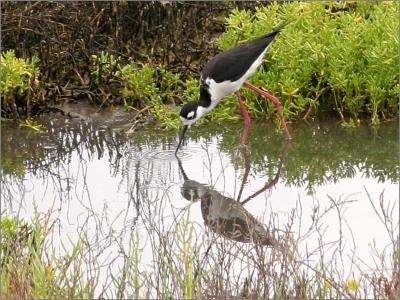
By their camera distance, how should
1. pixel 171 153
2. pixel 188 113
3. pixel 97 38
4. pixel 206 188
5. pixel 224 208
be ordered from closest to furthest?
1. pixel 224 208
2. pixel 206 188
3. pixel 171 153
4. pixel 188 113
5. pixel 97 38

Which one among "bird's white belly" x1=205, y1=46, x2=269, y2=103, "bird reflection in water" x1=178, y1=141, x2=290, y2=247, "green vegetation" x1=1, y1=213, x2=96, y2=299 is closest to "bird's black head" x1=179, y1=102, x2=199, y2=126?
"bird's white belly" x1=205, y1=46, x2=269, y2=103

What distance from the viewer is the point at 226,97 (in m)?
8.06

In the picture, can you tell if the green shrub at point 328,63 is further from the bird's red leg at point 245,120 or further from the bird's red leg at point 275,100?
the bird's red leg at point 245,120

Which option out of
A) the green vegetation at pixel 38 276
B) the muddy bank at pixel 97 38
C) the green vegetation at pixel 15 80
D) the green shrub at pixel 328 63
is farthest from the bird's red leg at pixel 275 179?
the green vegetation at pixel 15 80

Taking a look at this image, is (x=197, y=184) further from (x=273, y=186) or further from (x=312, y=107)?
(x=312, y=107)

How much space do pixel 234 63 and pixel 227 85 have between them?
17 cm

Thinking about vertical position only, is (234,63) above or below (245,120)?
above

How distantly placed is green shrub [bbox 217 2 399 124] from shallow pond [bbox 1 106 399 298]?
0.23 metres

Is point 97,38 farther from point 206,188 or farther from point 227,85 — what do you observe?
point 206,188

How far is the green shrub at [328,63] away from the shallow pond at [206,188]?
23 cm

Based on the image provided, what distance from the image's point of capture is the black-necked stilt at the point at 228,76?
7266mm

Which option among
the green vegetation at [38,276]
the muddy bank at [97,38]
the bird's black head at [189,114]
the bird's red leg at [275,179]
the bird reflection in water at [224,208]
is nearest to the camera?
the green vegetation at [38,276]

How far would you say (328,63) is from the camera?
24.8ft

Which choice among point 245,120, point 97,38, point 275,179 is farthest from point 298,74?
point 97,38
